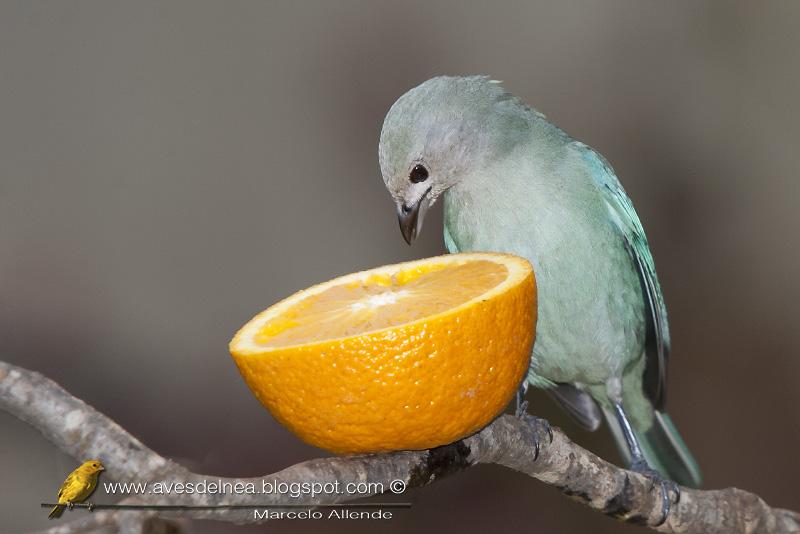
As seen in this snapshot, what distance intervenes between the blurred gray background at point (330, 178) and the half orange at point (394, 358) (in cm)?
145

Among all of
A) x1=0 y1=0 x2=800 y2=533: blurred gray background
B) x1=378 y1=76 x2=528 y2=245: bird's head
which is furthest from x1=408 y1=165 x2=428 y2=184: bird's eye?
x1=0 y1=0 x2=800 y2=533: blurred gray background

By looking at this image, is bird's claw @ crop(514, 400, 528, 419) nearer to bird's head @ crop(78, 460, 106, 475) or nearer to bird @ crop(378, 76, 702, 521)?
bird @ crop(378, 76, 702, 521)

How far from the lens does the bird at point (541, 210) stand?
53.4 inches

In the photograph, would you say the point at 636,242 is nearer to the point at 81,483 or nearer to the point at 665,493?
the point at 665,493

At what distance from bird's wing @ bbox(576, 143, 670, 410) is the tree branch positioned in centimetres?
34

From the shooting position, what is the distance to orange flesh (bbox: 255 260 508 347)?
855 millimetres

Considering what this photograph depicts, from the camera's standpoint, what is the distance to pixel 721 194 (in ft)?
10.6

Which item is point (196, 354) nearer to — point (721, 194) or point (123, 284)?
point (123, 284)

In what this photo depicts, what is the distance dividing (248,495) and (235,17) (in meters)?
2.59

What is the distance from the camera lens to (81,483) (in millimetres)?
629

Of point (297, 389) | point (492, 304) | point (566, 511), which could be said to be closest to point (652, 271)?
point (492, 304)

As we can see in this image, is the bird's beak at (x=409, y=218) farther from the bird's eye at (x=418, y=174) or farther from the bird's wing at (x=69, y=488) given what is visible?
the bird's wing at (x=69, y=488)

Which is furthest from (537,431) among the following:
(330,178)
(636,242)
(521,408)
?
(330,178)

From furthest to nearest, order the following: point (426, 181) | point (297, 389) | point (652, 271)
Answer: point (652, 271) < point (426, 181) < point (297, 389)
